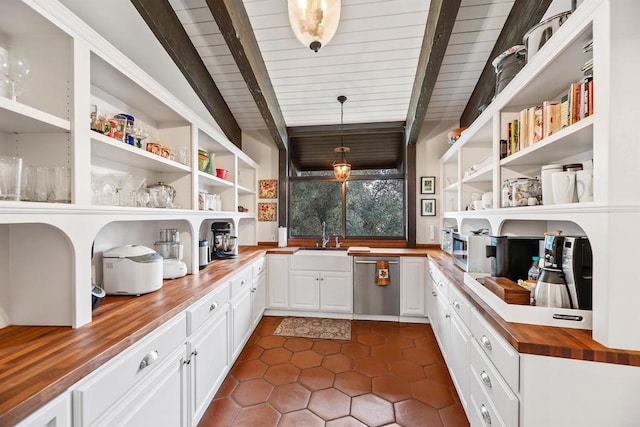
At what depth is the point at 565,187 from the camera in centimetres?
123

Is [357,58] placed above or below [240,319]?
above

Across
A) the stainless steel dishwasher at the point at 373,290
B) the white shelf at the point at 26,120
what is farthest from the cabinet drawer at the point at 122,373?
the stainless steel dishwasher at the point at 373,290

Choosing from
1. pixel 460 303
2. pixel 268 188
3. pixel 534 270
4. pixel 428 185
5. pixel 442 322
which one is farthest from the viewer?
pixel 268 188

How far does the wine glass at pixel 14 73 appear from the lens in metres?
1.04

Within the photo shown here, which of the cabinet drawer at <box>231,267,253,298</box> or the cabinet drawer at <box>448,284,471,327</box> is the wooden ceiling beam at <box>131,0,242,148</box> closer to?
the cabinet drawer at <box>231,267,253,298</box>

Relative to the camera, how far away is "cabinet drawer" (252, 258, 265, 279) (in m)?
3.00

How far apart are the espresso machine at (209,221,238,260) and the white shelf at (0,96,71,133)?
1.93 m

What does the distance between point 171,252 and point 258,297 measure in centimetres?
127

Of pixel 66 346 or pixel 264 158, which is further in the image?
pixel 264 158

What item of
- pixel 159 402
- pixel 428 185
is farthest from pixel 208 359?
pixel 428 185

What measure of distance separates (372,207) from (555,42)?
289cm

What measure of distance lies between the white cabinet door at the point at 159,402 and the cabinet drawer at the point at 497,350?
1.58m

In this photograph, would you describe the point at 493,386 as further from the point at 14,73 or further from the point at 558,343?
the point at 14,73

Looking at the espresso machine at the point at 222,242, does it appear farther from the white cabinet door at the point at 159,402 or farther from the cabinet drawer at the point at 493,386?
the cabinet drawer at the point at 493,386
